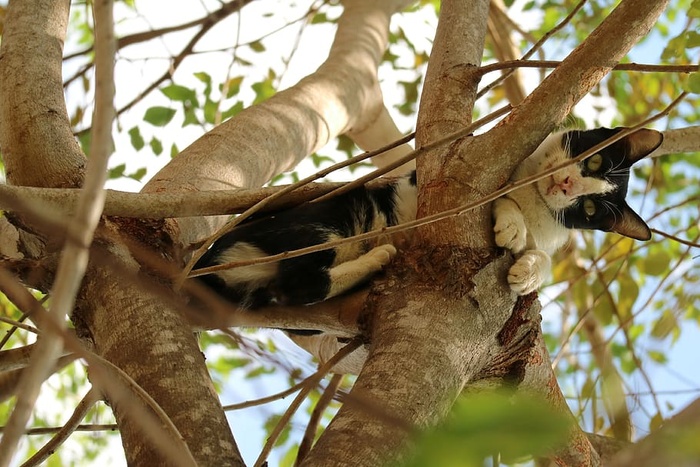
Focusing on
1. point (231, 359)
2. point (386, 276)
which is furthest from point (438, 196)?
point (231, 359)

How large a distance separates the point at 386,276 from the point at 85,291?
0.69 m

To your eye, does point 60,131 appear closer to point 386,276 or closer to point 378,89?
point 386,276

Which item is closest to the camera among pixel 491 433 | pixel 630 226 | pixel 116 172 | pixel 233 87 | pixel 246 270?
pixel 491 433

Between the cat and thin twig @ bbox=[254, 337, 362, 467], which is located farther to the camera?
the cat

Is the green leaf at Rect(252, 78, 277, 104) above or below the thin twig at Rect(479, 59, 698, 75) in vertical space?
above

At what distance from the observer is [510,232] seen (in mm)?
1815

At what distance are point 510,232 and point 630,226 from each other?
117cm

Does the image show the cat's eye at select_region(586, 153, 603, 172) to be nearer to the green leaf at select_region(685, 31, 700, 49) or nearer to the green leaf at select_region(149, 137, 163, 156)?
the green leaf at select_region(685, 31, 700, 49)

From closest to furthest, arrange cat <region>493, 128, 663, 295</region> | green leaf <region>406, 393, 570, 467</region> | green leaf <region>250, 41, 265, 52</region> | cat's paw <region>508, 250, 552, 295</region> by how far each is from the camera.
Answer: green leaf <region>406, 393, 570, 467</region>, cat's paw <region>508, 250, 552, 295</region>, cat <region>493, 128, 663, 295</region>, green leaf <region>250, 41, 265, 52</region>

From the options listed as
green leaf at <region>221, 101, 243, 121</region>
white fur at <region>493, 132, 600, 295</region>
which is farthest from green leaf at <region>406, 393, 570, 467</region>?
green leaf at <region>221, 101, 243, 121</region>

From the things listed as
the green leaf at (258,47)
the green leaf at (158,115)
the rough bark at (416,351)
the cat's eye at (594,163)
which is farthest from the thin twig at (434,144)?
the green leaf at (258,47)

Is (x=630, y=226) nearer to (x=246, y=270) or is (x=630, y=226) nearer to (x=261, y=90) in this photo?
(x=246, y=270)

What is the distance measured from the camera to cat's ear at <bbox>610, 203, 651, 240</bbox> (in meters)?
2.74

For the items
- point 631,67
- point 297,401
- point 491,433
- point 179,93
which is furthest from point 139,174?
point 491,433
